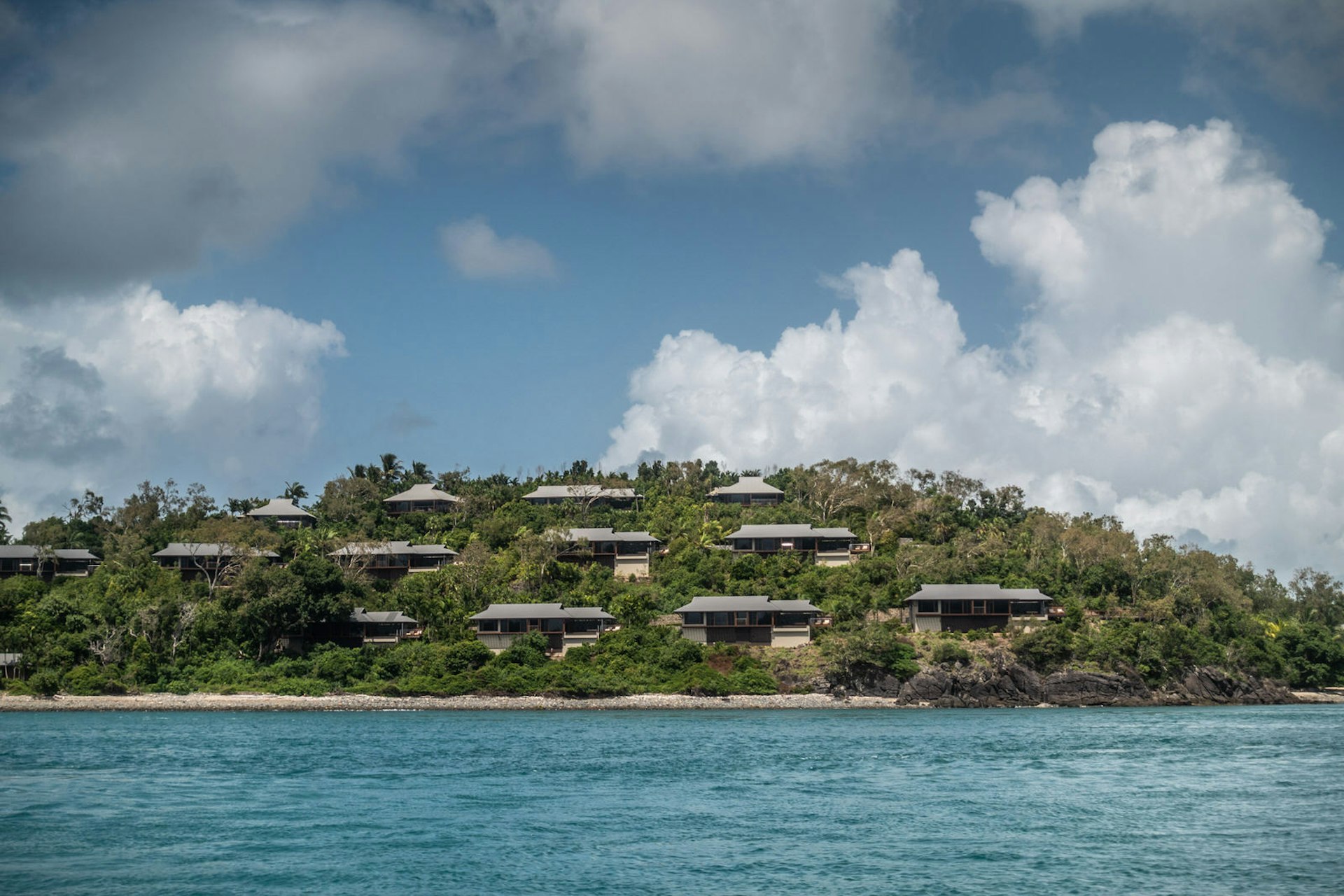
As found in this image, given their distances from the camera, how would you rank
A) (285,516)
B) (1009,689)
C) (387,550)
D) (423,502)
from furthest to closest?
(285,516)
(423,502)
(387,550)
(1009,689)

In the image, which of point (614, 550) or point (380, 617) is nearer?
point (380, 617)

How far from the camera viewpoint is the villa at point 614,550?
279 ft

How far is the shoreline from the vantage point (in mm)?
63281

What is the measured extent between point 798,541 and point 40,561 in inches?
2305

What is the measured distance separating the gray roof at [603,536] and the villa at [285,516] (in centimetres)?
2939

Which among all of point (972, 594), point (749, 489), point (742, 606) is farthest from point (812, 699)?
point (749, 489)

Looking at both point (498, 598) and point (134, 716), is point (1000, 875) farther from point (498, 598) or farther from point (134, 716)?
point (498, 598)

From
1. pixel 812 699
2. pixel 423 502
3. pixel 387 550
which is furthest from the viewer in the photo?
pixel 423 502

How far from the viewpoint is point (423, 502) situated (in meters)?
99.6

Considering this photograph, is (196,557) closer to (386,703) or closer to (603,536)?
(386,703)

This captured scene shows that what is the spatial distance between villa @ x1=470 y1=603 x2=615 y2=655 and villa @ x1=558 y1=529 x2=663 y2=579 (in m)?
12.8

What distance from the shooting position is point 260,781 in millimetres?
34594

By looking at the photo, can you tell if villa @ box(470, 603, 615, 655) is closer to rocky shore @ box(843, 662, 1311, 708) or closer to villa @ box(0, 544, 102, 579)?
rocky shore @ box(843, 662, 1311, 708)

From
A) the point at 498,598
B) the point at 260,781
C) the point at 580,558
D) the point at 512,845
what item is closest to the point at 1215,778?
the point at 512,845
